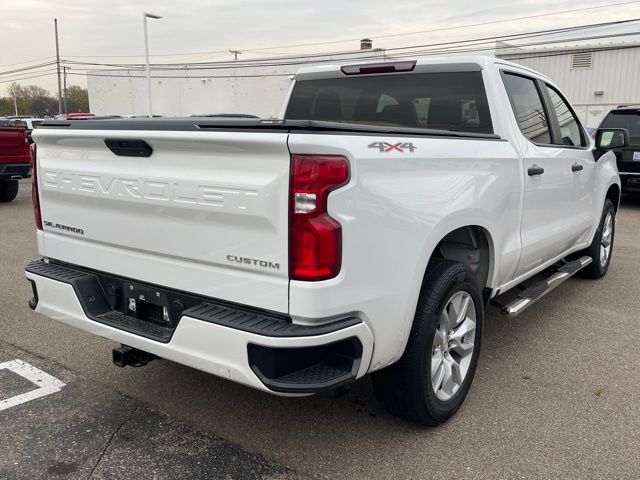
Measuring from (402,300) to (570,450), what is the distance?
47.4 inches

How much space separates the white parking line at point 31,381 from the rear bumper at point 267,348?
1.23 metres

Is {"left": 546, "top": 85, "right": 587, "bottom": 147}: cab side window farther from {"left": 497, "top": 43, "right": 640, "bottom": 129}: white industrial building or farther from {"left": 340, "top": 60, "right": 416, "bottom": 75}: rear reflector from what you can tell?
{"left": 497, "top": 43, "right": 640, "bottom": 129}: white industrial building

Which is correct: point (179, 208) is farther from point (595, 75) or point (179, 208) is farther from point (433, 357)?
point (595, 75)

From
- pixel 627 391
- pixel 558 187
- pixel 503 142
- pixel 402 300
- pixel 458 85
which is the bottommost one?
pixel 627 391

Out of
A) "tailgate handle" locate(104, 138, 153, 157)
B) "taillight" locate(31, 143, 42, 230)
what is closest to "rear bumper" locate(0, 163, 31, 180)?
"taillight" locate(31, 143, 42, 230)

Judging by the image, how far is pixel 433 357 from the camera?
3.00m

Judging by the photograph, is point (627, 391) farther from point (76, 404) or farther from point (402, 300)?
point (76, 404)

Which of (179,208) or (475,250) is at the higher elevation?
(179,208)

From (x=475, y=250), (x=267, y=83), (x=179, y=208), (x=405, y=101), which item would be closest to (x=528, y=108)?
(x=405, y=101)

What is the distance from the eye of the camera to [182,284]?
2604 millimetres

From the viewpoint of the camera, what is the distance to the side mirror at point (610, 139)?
5.06 metres

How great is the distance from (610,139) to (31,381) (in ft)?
16.1

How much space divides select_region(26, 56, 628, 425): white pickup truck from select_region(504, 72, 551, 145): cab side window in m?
0.05

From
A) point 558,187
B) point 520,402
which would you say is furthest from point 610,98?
point 520,402
